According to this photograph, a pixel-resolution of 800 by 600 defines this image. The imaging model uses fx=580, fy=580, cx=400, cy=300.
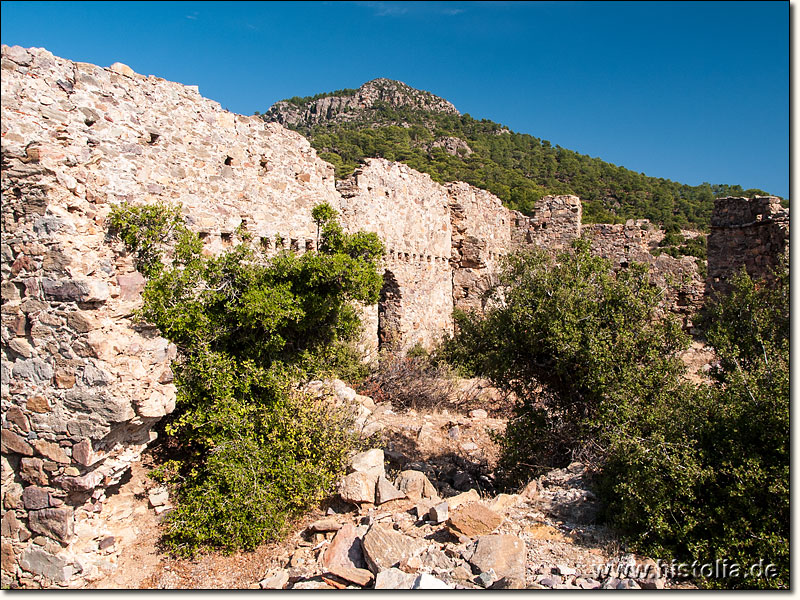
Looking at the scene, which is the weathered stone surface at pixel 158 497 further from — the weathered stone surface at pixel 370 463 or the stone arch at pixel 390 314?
the stone arch at pixel 390 314

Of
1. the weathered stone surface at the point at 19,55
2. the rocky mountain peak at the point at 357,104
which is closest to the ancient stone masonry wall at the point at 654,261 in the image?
the weathered stone surface at the point at 19,55

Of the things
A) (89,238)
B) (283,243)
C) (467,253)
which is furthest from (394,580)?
(467,253)

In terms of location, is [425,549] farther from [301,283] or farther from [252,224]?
[252,224]

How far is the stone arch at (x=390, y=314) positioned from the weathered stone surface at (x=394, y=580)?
7199 mm

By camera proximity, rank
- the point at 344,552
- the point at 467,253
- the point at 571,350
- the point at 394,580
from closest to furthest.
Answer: the point at 394,580 → the point at 344,552 → the point at 571,350 → the point at 467,253

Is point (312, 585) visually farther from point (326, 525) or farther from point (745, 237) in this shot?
point (745, 237)

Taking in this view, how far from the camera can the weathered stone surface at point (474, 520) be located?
17.7ft

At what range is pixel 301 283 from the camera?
24.3 feet

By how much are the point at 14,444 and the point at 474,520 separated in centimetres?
423

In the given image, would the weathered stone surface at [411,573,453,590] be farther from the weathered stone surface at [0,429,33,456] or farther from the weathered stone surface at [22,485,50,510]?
the weathered stone surface at [0,429,33,456]

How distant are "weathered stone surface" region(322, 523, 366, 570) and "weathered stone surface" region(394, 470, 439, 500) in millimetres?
1084

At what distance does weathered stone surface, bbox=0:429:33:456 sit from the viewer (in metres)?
5.16

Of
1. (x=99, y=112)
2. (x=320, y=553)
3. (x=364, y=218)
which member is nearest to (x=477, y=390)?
(x=364, y=218)

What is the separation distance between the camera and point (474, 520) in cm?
546
